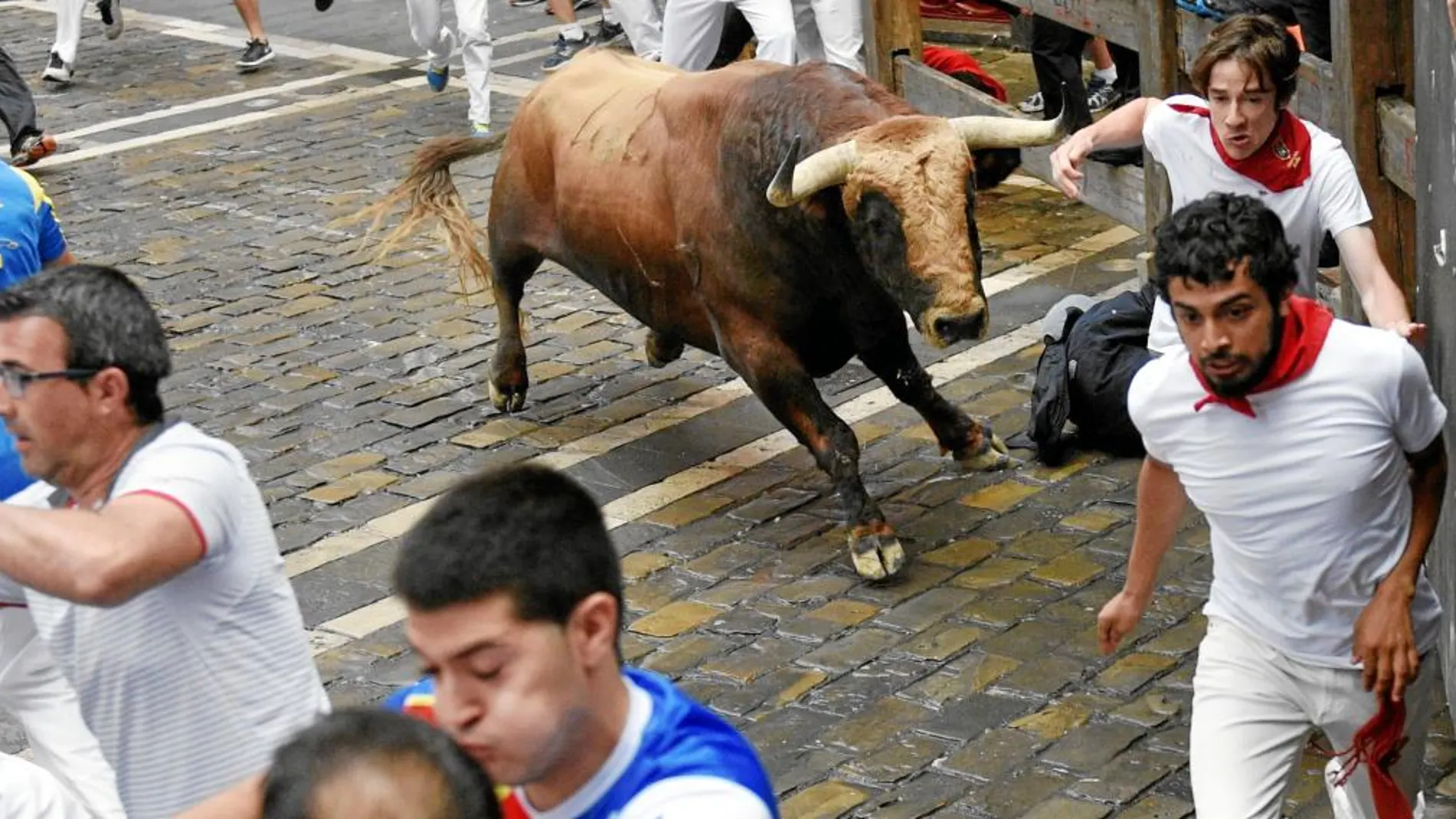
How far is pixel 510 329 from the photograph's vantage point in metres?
9.25

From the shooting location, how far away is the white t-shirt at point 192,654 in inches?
152

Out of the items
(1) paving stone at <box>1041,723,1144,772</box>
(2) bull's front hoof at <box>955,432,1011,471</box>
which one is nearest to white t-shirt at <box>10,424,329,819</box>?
(1) paving stone at <box>1041,723,1144,772</box>

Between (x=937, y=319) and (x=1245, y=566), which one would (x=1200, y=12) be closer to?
(x=937, y=319)

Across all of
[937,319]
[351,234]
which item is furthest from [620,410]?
[351,234]

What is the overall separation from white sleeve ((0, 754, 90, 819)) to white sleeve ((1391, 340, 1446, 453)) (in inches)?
113

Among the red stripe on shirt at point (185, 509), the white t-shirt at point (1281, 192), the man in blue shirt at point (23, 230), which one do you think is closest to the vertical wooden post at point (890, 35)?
the white t-shirt at point (1281, 192)

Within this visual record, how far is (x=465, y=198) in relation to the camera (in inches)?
491

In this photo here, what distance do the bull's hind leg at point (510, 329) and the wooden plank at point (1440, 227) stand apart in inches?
173

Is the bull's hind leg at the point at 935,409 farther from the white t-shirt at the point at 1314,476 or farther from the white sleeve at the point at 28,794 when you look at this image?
the white sleeve at the point at 28,794

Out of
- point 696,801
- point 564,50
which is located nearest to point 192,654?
point 696,801

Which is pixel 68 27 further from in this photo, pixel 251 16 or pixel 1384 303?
pixel 1384 303

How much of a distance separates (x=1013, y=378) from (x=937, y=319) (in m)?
2.27

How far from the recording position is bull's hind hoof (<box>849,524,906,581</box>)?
7.15 m

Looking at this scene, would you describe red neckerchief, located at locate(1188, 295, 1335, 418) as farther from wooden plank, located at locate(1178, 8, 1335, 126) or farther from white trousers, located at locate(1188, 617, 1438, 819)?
wooden plank, located at locate(1178, 8, 1335, 126)
